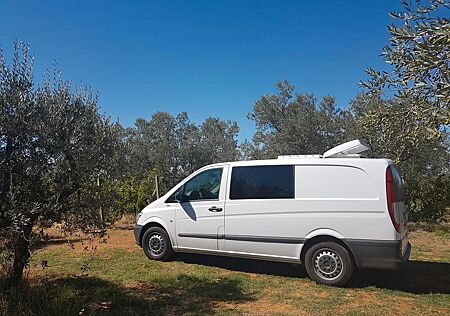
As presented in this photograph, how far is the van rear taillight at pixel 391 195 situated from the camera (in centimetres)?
558

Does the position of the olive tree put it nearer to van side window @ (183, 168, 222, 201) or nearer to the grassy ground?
the grassy ground

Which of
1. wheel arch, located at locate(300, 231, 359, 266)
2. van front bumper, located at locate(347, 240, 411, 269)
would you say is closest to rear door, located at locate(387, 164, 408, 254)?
van front bumper, located at locate(347, 240, 411, 269)

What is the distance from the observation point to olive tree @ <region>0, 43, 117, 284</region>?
4086mm

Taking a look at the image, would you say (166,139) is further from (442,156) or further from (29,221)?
(29,221)

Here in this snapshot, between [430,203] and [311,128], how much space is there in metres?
4.71

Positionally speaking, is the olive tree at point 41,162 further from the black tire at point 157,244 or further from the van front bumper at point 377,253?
the van front bumper at point 377,253

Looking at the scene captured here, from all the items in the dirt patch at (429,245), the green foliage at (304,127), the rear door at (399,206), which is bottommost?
the dirt patch at (429,245)

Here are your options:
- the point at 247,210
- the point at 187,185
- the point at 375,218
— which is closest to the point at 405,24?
the point at 375,218

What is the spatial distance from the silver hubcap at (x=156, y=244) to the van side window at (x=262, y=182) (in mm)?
1859

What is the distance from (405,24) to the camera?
12.9 ft

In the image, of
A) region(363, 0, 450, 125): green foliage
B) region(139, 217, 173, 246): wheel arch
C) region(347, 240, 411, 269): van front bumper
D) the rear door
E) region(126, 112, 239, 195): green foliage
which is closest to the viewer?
region(363, 0, 450, 125): green foliage

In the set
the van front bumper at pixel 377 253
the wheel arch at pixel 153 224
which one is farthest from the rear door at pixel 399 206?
the wheel arch at pixel 153 224

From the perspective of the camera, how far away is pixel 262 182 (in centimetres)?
666

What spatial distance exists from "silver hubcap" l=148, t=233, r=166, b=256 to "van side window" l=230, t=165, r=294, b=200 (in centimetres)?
186
